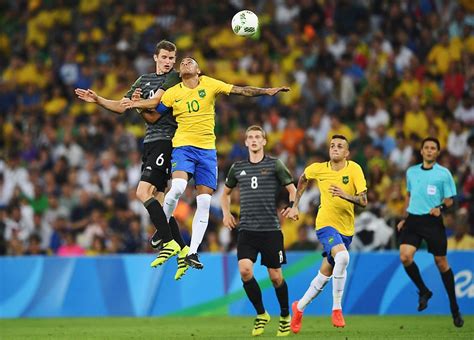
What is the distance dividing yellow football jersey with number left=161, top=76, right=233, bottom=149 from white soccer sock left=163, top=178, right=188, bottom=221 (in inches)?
18.5

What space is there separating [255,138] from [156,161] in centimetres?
161

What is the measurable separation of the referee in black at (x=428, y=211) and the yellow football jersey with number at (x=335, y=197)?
1.34 metres

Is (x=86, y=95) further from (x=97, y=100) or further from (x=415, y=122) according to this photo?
(x=415, y=122)

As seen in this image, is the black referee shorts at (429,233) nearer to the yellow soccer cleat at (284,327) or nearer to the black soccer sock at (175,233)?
the yellow soccer cleat at (284,327)

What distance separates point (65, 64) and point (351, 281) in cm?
1009

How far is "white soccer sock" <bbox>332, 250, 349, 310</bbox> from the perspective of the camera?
1573cm

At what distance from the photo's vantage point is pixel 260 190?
15875 millimetres

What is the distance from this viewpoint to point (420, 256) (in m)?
19.8

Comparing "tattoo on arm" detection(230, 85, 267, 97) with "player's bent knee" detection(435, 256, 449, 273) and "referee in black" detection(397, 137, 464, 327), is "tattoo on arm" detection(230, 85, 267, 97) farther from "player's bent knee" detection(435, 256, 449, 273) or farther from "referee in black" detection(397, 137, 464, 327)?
"player's bent knee" detection(435, 256, 449, 273)

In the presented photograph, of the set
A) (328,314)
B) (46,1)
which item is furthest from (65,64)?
(328,314)

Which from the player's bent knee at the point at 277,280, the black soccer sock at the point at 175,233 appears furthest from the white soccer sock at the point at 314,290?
the black soccer sock at the point at 175,233

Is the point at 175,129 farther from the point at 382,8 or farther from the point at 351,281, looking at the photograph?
the point at 382,8

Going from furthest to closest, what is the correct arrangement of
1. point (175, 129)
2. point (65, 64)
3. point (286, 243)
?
1. point (65, 64)
2. point (286, 243)
3. point (175, 129)

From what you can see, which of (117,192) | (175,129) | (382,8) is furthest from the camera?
(382,8)
